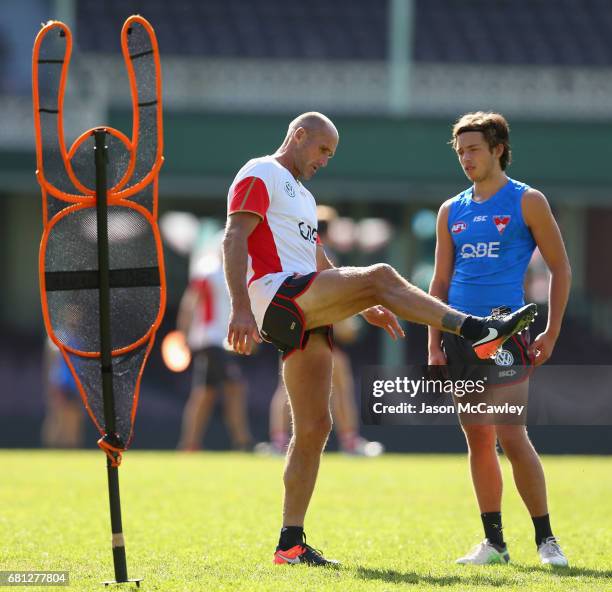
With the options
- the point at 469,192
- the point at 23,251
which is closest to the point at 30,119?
the point at 23,251

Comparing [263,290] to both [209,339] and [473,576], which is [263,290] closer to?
[473,576]

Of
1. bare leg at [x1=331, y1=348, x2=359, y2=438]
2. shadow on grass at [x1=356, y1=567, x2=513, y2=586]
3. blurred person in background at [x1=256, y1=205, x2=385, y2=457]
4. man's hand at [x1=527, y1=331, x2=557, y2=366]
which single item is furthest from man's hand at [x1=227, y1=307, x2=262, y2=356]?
bare leg at [x1=331, y1=348, x2=359, y2=438]

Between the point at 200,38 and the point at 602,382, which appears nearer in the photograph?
the point at 602,382

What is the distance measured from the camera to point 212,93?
97.7ft

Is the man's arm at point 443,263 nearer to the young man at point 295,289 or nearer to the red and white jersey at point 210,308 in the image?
the young man at point 295,289

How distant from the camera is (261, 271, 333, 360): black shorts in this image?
6.09 m

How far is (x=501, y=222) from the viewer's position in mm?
6445

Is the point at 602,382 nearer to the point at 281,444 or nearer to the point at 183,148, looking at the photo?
A: the point at 281,444

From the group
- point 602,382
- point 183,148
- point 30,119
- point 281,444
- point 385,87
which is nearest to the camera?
point 602,382

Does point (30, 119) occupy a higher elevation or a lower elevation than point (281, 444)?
higher

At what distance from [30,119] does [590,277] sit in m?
11.6

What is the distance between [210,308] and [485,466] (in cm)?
879

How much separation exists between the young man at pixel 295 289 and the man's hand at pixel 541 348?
59 centimetres

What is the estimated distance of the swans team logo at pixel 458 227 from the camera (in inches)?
259
